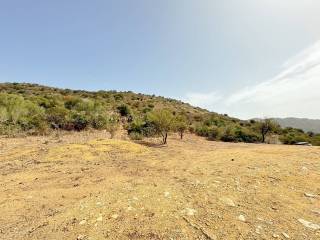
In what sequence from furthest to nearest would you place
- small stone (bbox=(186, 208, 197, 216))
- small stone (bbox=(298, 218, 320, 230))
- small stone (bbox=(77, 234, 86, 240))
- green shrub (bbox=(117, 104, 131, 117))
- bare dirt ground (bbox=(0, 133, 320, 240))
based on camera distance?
1. green shrub (bbox=(117, 104, 131, 117))
2. small stone (bbox=(186, 208, 197, 216))
3. small stone (bbox=(298, 218, 320, 230))
4. bare dirt ground (bbox=(0, 133, 320, 240))
5. small stone (bbox=(77, 234, 86, 240))

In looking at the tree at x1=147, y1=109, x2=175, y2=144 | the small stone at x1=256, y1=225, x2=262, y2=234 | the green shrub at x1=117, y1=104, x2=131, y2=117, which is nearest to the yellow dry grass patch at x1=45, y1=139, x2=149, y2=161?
the tree at x1=147, y1=109, x2=175, y2=144

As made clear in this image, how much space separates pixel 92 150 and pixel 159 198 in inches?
242

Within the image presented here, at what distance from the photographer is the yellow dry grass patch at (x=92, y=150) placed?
10.3 metres

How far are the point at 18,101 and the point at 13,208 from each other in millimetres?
17879

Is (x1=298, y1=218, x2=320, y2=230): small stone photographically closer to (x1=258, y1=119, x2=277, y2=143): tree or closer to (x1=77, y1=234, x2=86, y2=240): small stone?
(x1=77, y1=234, x2=86, y2=240): small stone

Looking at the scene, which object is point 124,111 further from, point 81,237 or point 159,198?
point 81,237

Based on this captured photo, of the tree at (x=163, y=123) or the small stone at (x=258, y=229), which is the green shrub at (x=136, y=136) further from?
the small stone at (x=258, y=229)

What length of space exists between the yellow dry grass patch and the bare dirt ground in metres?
0.22

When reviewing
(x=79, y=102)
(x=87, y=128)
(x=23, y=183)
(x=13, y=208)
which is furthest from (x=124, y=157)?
(x=79, y=102)

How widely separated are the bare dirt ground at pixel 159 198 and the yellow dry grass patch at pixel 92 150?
0.22m

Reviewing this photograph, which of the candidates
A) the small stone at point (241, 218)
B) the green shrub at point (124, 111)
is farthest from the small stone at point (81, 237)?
the green shrub at point (124, 111)

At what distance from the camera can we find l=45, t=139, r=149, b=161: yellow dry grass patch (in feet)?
33.8

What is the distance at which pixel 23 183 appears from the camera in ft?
24.1

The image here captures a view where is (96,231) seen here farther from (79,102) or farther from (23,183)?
(79,102)
